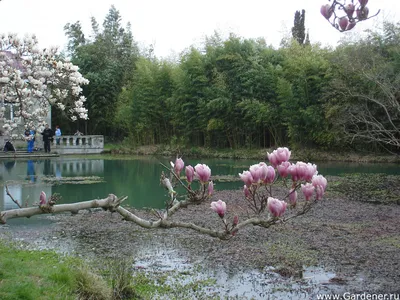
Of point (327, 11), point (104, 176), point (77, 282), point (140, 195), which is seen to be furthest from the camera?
point (104, 176)

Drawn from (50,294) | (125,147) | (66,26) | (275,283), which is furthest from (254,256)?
(66,26)

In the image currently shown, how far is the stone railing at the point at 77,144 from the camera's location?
898 inches

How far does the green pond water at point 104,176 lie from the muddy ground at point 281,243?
1.90 meters

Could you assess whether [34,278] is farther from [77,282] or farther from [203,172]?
[203,172]

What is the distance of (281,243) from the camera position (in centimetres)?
591

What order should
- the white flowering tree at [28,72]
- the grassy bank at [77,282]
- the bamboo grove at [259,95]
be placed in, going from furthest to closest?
1. the bamboo grove at [259,95]
2. the white flowering tree at [28,72]
3. the grassy bank at [77,282]

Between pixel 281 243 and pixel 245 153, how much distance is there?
1404 cm

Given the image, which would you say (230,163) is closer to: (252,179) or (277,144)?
(277,144)

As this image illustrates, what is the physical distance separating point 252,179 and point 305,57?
17772 mm

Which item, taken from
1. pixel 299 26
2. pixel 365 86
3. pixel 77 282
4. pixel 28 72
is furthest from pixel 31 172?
pixel 299 26

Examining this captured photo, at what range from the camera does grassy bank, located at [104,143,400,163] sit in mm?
17812

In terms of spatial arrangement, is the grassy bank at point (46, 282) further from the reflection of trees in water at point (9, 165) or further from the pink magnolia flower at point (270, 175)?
the reflection of trees in water at point (9, 165)

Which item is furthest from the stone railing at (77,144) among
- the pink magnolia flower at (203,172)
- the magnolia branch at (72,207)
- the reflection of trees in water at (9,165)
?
the pink magnolia flower at (203,172)

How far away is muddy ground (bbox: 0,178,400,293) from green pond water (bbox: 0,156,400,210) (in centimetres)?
190
